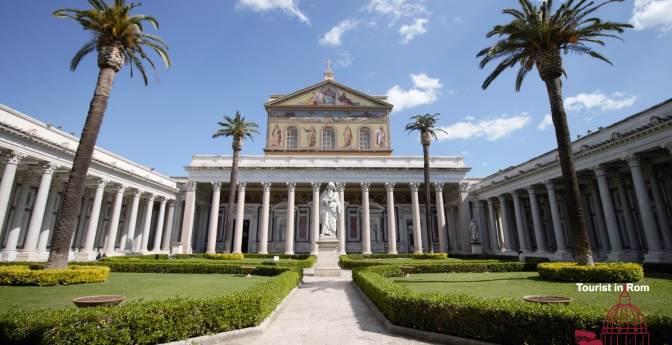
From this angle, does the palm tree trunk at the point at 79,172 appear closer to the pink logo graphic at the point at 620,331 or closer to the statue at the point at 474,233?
the pink logo graphic at the point at 620,331

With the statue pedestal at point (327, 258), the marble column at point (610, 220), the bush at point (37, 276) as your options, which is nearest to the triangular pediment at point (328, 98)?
the marble column at point (610, 220)

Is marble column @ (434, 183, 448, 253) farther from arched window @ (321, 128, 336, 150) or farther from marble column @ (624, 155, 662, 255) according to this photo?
marble column @ (624, 155, 662, 255)

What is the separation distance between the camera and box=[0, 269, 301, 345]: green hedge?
5.14 m

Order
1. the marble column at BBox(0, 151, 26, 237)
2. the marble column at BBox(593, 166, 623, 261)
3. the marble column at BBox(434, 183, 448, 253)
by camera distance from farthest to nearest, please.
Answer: the marble column at BBox(434, 183, 448, 253) → the marble column at BBox(593, 166, 623, 261) → the marble column at BBox(0, 151, 26, 237)

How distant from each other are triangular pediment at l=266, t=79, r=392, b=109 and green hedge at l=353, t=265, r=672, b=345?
120 ft

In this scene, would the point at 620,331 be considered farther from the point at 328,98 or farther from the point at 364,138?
the point at 328,98

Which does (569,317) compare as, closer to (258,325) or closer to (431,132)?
(258,325)

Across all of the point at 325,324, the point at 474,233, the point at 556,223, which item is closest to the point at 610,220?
the point at 556,223

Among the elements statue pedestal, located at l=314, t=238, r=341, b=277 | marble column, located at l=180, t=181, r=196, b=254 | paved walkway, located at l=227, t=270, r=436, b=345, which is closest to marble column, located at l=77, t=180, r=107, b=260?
marble column, located at l=180, t=181, r=196, b=254

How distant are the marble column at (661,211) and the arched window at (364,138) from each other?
2679 centimetres

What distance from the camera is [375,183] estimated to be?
35.5 m

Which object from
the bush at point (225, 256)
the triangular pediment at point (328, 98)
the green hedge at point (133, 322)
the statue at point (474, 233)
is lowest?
the green hedge at point (133, 322)

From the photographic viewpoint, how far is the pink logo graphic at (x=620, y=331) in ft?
15.2

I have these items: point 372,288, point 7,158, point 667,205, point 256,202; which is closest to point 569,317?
point 372,288
